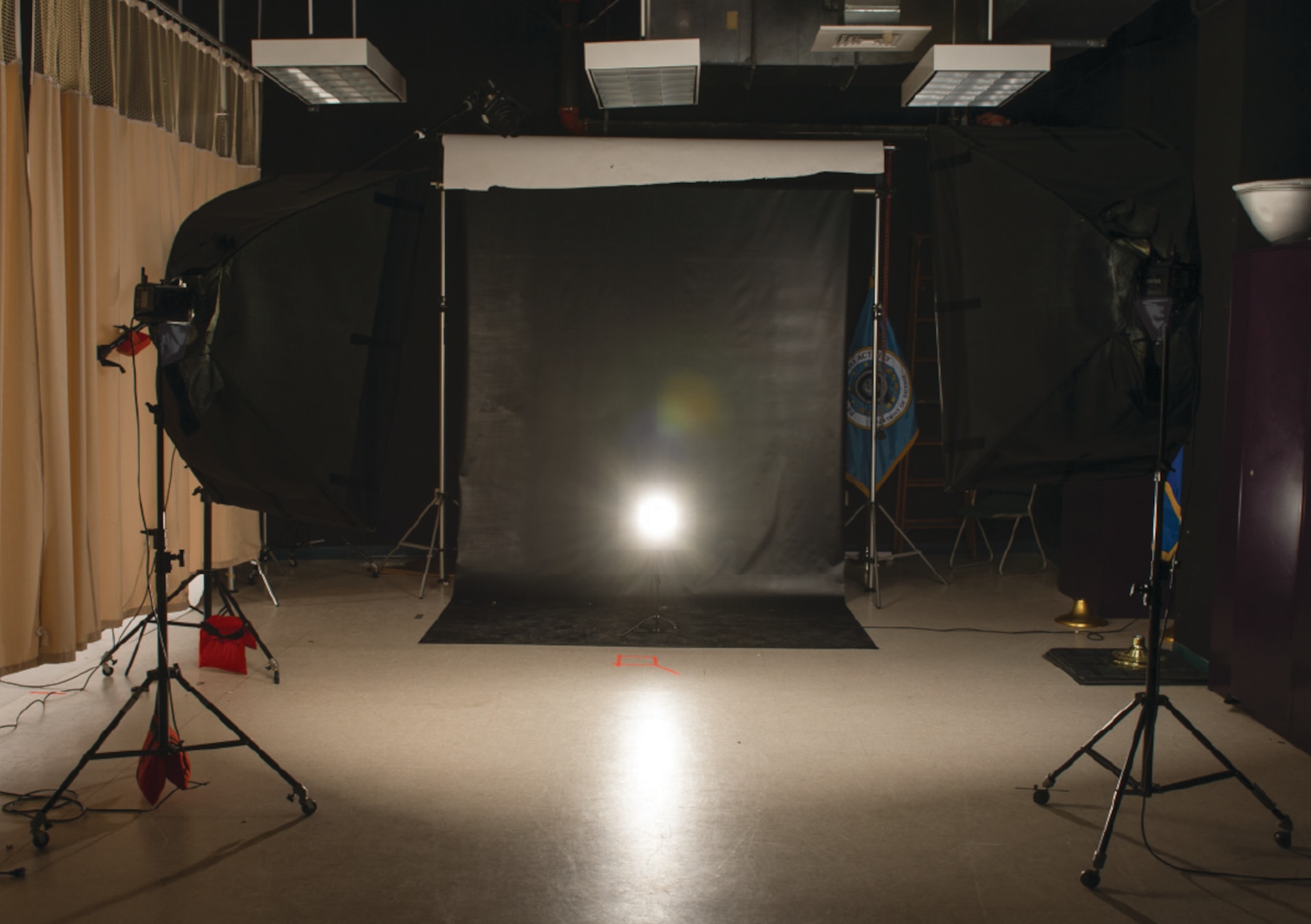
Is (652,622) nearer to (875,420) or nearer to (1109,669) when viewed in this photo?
(875,420)

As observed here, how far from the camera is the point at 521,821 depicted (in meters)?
2.70

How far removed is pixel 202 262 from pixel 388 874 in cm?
206

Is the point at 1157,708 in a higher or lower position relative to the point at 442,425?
lower

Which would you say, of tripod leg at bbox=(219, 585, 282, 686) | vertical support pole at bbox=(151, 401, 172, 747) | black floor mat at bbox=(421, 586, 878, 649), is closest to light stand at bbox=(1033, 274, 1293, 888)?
black floor mat at bbox=(421, 586, 878, 649)

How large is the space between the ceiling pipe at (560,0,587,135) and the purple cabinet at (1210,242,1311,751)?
3.54 meters

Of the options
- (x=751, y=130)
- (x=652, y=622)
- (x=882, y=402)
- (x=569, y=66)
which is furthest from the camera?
(x=751, y=130)

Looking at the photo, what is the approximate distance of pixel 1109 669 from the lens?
409 centimetres

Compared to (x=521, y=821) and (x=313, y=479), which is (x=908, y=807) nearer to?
(x=521, y=821)

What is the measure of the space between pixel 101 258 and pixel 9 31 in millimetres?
957

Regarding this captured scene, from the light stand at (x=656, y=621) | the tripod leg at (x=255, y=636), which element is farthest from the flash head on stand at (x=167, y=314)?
the light stand at (x=656, y=621)

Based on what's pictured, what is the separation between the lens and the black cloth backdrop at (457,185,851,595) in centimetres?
508

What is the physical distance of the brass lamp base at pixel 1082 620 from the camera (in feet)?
15.6

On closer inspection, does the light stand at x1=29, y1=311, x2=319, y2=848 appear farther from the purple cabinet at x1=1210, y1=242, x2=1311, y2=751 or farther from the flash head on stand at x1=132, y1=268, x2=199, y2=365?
the purple cabinet at x1=1210, y1=242, x2=1311, y2=751

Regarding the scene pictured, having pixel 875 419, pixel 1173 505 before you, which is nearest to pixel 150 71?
pixel 875 419
